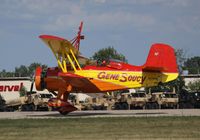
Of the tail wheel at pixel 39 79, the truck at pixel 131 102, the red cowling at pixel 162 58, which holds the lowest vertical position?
the truck at pixel 131 102

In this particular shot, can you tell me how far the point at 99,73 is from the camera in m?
25.3

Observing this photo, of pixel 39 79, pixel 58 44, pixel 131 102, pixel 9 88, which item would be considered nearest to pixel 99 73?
pixel 58 44

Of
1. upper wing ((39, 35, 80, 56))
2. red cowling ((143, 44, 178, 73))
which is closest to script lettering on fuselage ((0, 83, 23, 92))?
upper wing ((39, 35, 80, 56))

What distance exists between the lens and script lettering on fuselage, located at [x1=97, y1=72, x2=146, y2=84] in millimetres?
24953

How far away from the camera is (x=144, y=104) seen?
38.5 m

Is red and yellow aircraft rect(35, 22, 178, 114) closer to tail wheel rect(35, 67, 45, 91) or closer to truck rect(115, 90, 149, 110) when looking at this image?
tail wheel rect(35, 67, 45, 91)

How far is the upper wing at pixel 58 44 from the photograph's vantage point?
22981mm

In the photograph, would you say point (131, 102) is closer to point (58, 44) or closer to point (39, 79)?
point (39, 79)

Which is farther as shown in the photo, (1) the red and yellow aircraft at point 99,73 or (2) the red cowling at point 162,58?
(2) the red cowling at point 162,58

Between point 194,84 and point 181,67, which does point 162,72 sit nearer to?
point 194,84

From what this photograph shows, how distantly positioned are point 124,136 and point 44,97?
86.5 feet

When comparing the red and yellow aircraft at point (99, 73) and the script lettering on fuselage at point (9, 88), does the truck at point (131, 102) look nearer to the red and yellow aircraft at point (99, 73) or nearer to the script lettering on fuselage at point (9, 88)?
the red and yellow aircraft at point (99, 73)

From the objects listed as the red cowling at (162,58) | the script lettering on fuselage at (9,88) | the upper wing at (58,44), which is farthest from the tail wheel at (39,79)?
the script lettering on fuselage at (9,88)

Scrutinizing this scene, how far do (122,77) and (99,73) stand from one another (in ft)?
4.59
